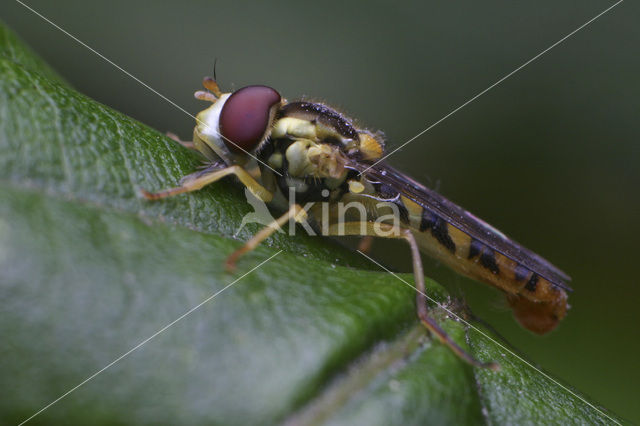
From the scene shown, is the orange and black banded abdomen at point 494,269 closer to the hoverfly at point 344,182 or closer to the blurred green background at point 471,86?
the hoverfly at point 344,182

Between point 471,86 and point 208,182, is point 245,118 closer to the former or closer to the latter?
Answer: point 208,182

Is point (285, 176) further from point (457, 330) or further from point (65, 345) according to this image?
point (65, 345)

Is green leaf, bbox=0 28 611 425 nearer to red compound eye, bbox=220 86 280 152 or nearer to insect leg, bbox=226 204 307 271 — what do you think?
insect leg, bbox=226 204 307 271

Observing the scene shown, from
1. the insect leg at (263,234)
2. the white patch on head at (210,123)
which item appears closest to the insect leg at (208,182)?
the insect leg at (263,234)

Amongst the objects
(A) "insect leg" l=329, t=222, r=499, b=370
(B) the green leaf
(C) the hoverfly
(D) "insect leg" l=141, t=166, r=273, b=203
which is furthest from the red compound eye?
(B) the green leaf

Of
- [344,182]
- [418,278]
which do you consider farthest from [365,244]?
[418,278]

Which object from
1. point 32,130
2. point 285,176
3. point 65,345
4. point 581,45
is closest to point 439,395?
point 65,345
